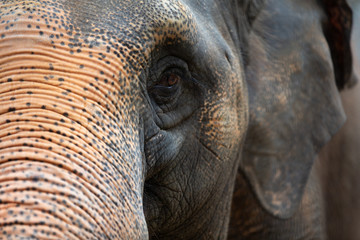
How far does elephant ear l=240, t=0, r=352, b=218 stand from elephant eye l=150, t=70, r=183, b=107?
22.9 inches

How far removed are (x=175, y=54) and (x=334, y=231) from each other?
82.7 inches

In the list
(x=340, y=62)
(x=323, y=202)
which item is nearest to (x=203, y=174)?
(x=340, y=62)

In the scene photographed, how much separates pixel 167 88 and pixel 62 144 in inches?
22.0

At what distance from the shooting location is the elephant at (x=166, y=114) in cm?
149

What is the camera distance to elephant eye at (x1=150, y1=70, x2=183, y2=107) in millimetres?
1977

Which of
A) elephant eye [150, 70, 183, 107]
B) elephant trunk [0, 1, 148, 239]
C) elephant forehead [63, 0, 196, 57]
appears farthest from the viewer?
elephant eye [150, 70, 183, 107]

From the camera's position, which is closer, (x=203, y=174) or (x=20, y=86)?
(x=20, y=86)

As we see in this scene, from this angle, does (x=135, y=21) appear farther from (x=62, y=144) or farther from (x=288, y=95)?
(x=288, y=95)

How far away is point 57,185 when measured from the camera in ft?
4.72

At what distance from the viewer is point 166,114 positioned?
2.00m

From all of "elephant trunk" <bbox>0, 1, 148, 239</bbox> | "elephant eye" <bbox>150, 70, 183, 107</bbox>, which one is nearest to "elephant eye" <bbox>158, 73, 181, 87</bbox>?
"elephant eye" <bbox>150, 70, 183, 107</bbox>

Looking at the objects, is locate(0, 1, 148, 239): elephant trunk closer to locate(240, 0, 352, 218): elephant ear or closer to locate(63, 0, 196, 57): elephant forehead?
locate(63, 0, 196, 57): elephant forehead

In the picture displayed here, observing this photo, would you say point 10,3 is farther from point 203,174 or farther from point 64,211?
point 203,174

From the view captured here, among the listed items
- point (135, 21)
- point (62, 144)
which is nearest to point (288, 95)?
point (135, 21)
